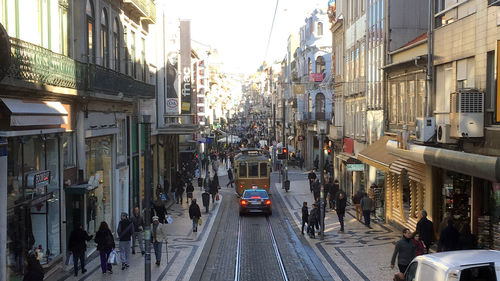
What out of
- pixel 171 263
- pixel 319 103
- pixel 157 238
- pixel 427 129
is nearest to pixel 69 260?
pixel 157 238

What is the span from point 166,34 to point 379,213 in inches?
692

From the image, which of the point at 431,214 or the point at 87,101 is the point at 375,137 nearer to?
the point at 431,214

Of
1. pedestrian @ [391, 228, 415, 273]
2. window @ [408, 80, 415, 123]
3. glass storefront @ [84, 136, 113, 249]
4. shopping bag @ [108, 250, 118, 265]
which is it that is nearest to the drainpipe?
window @ [408, 80, 415, 123]

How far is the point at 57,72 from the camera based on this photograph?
16109mm

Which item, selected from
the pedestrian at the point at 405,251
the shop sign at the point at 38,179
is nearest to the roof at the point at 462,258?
the pedestrian at the point at 405,251

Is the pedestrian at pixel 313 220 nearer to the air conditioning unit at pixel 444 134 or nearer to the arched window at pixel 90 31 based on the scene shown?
the air conditioning unit at pixel 444 134

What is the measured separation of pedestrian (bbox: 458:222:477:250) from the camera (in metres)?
15.7

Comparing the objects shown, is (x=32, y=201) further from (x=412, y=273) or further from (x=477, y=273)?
(x=477, y=273)

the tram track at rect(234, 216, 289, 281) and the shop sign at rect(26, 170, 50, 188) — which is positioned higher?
the shop sign at rect(26, 170, 50, 188)

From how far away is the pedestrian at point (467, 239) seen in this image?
51.4ft

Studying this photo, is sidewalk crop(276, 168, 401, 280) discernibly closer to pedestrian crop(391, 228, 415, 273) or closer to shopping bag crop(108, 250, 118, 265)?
pedestrian crop(391, 228, 415, 273)

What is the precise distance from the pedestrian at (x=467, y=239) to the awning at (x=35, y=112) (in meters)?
11.2

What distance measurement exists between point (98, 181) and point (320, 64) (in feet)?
154

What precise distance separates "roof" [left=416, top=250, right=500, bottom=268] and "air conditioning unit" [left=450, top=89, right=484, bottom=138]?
27.2 ft
